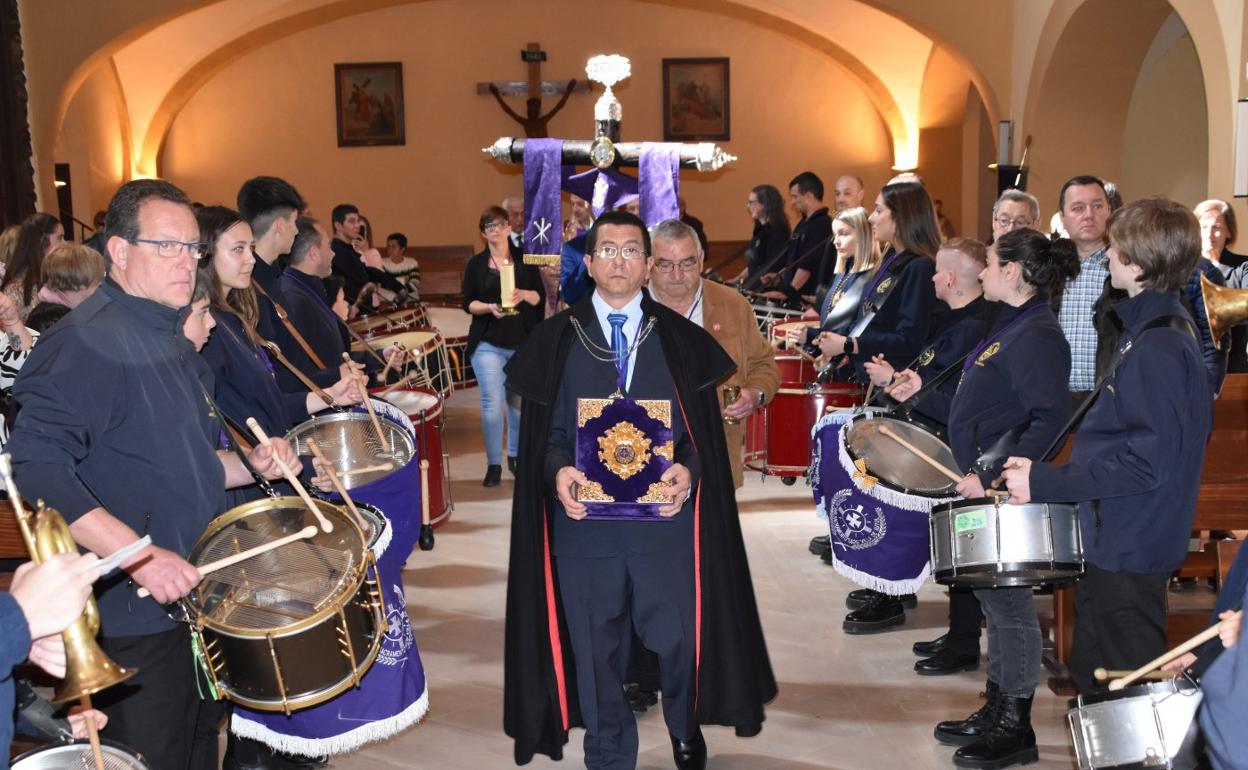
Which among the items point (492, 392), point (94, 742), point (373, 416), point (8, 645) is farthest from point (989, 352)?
point (492, 392)

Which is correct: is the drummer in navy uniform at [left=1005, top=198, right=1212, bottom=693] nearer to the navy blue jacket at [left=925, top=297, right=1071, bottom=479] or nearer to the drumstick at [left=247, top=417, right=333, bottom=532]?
the navy blue jacket at [left=925, top=297, right=1071, bottom=479]

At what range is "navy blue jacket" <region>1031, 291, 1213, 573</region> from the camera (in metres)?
3.33

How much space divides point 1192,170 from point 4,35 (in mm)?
12925

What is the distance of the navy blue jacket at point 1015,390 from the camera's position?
4004 millimetres

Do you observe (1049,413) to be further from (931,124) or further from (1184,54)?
(931,124)

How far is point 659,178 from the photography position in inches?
224

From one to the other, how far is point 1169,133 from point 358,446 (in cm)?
1290

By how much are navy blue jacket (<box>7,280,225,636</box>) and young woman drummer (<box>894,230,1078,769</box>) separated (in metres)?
2.36

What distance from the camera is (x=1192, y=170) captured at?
14.6 meters

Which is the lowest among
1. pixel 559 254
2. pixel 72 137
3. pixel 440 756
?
pixel 440 756

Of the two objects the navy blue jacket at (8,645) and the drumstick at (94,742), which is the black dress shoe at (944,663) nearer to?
the drumstick at (94,742)

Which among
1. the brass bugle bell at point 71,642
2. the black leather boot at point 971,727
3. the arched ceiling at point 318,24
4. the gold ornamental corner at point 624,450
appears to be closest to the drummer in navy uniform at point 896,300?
the black leather boot at point 971,727

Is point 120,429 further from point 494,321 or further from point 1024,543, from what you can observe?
point 494,321

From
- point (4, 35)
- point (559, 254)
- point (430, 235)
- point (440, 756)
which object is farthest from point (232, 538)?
point (430, 235)
